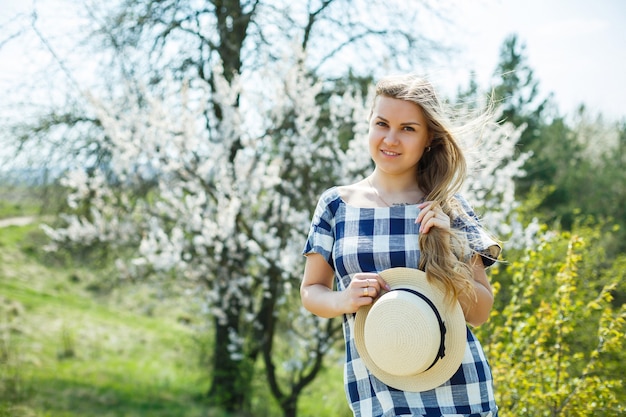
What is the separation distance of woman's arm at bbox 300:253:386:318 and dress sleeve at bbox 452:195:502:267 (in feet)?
1.16

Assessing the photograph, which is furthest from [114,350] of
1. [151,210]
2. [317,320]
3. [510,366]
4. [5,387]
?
[510,366]

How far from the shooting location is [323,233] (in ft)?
6.65

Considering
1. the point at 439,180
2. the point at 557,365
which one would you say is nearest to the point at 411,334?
the point at 439,180

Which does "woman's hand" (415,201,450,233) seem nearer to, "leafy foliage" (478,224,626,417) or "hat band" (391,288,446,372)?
"hat band" (391,288,446,372)

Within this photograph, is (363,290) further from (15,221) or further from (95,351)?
(15,221)

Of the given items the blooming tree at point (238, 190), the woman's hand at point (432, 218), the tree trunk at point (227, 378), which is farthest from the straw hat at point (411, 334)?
the tree trunk at point (227, 378)

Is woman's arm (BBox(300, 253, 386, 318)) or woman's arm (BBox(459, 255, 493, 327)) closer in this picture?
woman's arm (BBox(300, 253, 386, 318))

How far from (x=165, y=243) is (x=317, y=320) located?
67.0 inches

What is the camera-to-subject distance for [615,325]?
3.32 meters

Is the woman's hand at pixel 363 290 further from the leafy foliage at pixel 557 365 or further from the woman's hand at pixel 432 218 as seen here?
the leafy foliage at pixel 557 365

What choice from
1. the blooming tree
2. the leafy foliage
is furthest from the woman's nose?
the blooming tree

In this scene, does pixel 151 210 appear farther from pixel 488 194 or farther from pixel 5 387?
pixel 488 194

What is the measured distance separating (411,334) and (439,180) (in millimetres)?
575

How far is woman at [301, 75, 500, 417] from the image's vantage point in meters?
1.81
